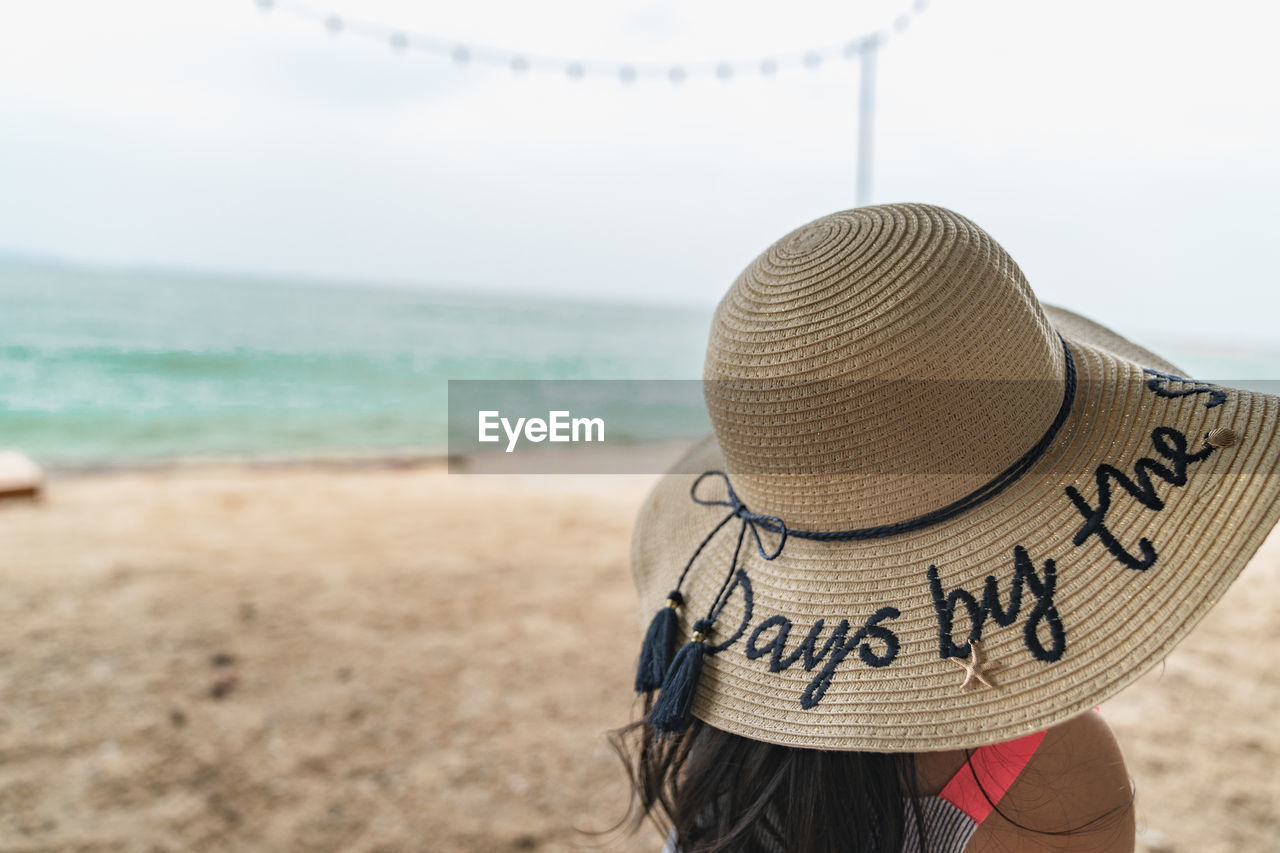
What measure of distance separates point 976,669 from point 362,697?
2183mm

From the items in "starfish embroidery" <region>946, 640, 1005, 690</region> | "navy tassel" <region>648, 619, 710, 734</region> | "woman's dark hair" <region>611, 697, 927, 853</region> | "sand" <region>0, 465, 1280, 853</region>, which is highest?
"starfish embroidery" <region>946, 640, 1005, 690</region>

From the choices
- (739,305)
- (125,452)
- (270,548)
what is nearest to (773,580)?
(739,305)

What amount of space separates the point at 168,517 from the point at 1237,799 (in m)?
4.51

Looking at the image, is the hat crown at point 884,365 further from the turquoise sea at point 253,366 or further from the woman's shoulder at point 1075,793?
the turquoise sea at point 253,366

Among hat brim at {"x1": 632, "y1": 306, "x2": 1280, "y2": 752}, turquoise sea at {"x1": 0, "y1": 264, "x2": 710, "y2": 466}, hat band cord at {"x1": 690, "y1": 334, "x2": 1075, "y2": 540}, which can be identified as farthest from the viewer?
turquoise sea at {"x1": 0, "y1": 264, "x2": 710, "y2": 466}

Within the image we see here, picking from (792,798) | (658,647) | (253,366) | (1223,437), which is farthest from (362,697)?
(253,366)

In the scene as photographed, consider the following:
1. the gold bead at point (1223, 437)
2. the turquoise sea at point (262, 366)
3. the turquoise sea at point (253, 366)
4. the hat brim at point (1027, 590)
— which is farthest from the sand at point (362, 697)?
the turquoise sea at point (253, 366)

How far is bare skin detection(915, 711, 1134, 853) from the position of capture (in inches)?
27.5

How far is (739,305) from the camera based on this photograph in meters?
0.77

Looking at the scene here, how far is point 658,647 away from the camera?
819mm

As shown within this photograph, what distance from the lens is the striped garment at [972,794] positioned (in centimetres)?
71

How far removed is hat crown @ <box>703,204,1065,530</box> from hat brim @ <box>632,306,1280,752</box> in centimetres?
4

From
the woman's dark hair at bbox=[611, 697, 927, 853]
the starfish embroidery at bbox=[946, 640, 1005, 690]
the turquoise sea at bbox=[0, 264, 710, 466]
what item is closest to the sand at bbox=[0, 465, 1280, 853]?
the woman's dark hair at bbox=[611, 697, 927, 853]

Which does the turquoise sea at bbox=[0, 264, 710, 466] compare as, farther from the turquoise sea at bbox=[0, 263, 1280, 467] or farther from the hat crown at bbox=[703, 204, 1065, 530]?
the hat crown at bbox=[703, 204, 1065, 530]
